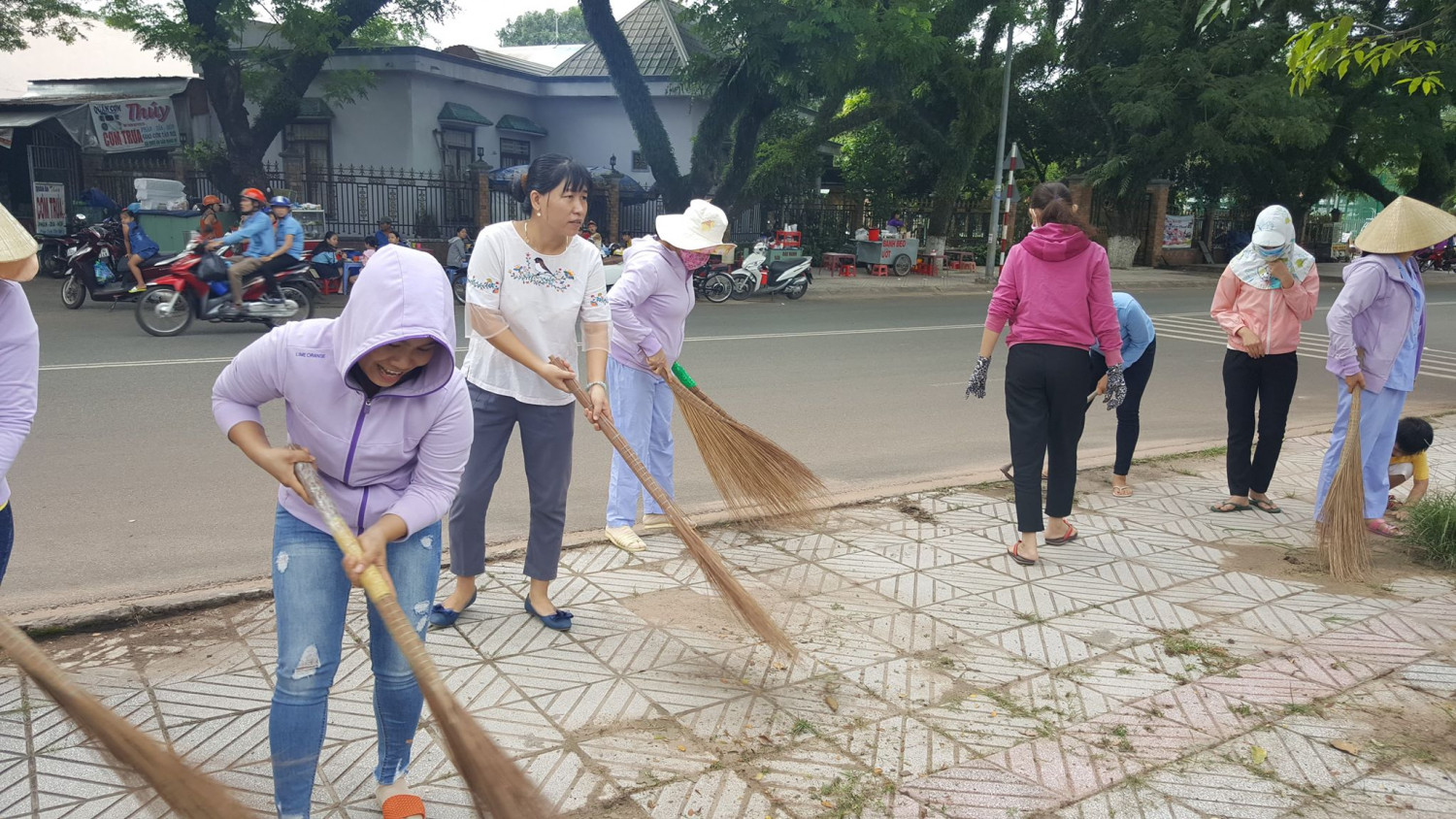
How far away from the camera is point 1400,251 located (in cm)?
470

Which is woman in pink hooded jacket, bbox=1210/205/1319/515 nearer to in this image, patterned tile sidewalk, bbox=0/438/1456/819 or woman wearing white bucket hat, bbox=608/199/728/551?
patterned tile sidewalk, bbox=0/438/1456/819

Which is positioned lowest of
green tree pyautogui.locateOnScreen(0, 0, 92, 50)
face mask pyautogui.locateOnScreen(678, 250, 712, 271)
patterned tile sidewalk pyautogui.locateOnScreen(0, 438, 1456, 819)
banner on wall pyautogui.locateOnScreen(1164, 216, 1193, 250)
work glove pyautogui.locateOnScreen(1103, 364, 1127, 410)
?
patterned tile sidewalk pyautogui.locateOnScreen(0, 438, 1456, 819)

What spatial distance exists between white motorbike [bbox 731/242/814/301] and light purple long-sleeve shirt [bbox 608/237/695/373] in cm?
1202

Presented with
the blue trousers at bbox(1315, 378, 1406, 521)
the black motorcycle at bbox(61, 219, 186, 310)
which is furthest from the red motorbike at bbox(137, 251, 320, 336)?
the blue trousers at bbox(1315, 378, 1406, 521)

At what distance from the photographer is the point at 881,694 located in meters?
3.28

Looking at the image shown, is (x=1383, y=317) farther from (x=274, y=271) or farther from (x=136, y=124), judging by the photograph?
(x=136, y=124)

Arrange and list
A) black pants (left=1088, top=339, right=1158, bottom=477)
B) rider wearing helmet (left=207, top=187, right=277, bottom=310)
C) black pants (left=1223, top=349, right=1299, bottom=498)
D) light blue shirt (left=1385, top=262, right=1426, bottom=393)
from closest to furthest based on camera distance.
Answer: light blue shirt (left=1385, top=262, right=1426, bottom=393) → black pants (left=1223, top=349, right=1299, bottom=498) → black pants (left=1088, top=339, right=1158, bottom=477) → rider wearing helmet (left=207, top=187, right=277, bottom=310)

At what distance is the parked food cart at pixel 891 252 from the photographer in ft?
70.3

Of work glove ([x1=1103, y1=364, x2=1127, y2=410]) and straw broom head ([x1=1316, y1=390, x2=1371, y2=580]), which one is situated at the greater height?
work glove ([x1=1103, y1=364, x2=1127, y2=410])

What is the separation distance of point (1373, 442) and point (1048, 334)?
186 cm

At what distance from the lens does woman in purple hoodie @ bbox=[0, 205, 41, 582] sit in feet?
7.59

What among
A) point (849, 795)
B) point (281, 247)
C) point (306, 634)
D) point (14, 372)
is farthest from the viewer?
point (281, 247)

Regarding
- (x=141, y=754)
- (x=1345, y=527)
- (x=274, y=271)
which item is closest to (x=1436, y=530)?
(x=1345, y=527)

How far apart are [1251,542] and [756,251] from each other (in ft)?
42.4
